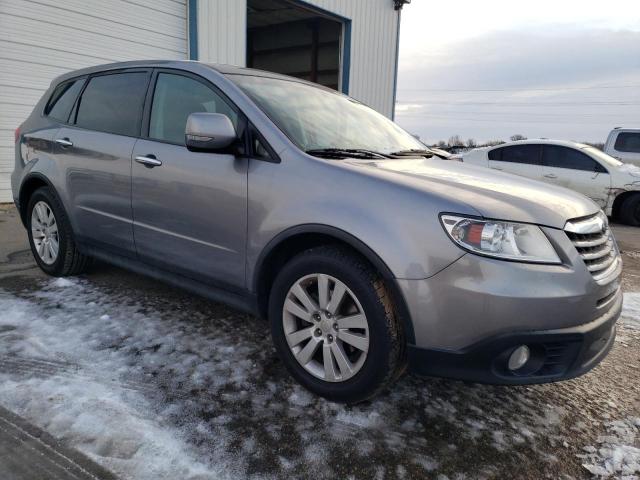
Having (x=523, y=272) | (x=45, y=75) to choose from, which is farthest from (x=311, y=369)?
(x=45, y=75)

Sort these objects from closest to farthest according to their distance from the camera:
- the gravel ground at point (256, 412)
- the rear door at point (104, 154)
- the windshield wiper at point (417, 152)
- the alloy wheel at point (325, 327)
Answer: the gravel ground at point (256, 412) < the alloy wheel at point (325, 327) < the windshield wiper at point (417, 152) < the rear door at point (104, 154)

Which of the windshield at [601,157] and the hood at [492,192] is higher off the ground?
the windshield at [601,157]

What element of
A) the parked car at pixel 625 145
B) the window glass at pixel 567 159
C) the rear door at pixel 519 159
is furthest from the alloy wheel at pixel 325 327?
the parked car at pixel 625 145

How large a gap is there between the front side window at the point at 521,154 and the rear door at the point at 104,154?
7.55 m

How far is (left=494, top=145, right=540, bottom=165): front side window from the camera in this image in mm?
8766

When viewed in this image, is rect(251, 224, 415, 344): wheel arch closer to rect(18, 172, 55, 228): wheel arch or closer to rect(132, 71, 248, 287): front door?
rect(132, 71, 248, 287): front door

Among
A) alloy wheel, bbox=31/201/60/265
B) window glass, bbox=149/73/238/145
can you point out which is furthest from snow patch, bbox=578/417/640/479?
alloy wheel, bbox=31/201/60/265

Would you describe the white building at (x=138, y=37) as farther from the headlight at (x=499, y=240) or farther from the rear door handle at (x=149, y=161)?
the headlight at (x=499, y=240)

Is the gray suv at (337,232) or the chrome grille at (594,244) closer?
the gray suv at (337,232)

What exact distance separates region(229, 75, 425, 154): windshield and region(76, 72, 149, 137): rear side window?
0.79 meters

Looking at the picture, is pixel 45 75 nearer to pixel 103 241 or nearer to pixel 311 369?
pixel 103 241

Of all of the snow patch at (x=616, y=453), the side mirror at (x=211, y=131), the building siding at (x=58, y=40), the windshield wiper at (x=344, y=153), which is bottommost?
the snow patch at (x=616, y=453)

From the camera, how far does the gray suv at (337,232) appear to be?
74.0 inches

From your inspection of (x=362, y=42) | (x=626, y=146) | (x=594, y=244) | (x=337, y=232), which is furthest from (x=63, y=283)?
(x=626, y=146)
